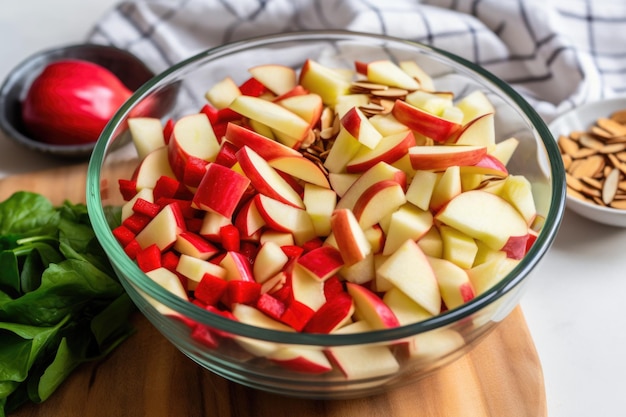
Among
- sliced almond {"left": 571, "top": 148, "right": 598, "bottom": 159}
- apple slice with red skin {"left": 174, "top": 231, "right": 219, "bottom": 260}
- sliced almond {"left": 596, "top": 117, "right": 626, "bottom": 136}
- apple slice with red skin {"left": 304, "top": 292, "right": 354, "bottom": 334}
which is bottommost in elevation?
sliced almond {"left": 596, "top": 117, "right": 626, "bottom": 136}

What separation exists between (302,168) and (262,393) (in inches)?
14.9

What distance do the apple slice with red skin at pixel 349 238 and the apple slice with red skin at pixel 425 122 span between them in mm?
242

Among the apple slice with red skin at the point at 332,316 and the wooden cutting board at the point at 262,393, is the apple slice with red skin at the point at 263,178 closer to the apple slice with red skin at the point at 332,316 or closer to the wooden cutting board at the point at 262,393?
the apple slice with red skin at the point at 332,316

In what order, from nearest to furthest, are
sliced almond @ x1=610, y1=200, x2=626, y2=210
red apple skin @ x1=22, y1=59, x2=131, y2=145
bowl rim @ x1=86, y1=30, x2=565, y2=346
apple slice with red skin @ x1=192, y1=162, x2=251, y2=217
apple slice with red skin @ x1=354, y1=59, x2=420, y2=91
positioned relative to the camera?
bowl rim @ x1=86, y1=30, x2=565, y2=346, apple slice with red skin @ x1=192, y1=162, x2=251, y2=217, apple slice with red skin @ x1=354, y1=59, x2=420, y2=91, sliced almond @ x1=610, y1=200, x2=626, y2=210, red apple skin @ x1=22, y1=59, x2=131, y2=145

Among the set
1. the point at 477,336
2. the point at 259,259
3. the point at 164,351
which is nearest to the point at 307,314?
the point at 259,259

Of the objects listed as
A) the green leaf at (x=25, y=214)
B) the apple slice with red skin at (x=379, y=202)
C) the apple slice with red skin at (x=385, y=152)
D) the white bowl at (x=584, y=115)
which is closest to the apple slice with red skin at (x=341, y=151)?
the apple slice with red skin at (x=385, y=152)

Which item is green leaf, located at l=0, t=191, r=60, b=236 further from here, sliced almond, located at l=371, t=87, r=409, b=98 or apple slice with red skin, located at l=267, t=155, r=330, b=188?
sliced almond, located at l=371, t=87, r=409, b=98

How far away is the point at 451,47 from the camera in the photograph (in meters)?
1.95

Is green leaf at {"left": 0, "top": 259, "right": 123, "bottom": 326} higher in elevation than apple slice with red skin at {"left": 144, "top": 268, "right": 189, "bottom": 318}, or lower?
lower

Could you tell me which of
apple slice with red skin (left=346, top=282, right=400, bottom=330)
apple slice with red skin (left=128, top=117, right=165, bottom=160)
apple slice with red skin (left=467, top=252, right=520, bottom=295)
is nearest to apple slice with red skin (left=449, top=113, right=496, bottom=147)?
apple slice with red skin (left=467, top=252, right=520, bottom=295)

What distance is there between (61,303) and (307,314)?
49 centimetres

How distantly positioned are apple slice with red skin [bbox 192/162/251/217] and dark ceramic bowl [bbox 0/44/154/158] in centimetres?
78

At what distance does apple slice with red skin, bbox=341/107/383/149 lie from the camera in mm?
1200

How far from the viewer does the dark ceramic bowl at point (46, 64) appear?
185 centimetres
